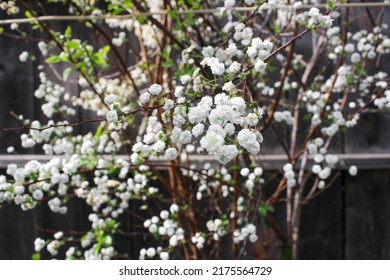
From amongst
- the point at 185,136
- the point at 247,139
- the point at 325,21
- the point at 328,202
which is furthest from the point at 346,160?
the point at 247,139

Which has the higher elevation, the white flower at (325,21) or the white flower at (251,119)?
the white flower at (325,21)

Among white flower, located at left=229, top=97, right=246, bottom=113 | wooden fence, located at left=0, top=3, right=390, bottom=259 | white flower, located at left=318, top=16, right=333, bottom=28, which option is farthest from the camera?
wooden fence, located at left=0, top=3, right=390, bottom=259

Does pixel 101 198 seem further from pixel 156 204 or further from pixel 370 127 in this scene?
pixel 370 127

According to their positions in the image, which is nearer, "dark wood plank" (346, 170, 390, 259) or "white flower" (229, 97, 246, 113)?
"white flower" (229, 97, 246, 113)

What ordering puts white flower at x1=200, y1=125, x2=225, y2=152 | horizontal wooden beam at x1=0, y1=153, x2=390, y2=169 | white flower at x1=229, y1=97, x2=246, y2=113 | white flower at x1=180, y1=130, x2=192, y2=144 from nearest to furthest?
white flower at x1=200, y1=125, x2=225, y2=152, white flower at x1=229, y1=97, x2=246, y2=113, white flower at x1=180, y1=130, x2=192, y2=144, horizontal wooden beam at x1=0, y1=153, x2=390, y2=169

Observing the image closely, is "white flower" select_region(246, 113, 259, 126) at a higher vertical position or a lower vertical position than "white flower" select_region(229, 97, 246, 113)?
lower

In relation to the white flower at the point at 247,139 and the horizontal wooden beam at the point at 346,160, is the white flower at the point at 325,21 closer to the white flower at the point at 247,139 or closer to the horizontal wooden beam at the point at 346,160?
the white flower at the point at 247,139

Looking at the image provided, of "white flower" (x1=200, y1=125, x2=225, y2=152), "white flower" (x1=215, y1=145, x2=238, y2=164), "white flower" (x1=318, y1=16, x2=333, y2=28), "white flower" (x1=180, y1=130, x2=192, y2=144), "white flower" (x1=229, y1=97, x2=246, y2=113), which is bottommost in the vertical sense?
"white flower" (x1=215, y1=145, x2=238, y2=164)

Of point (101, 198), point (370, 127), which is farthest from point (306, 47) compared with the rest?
point (101, 198)

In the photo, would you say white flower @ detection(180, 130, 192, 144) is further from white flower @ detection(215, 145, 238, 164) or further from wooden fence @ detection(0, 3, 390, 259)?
wooden fence @ detection(0, 3, 390, 259)

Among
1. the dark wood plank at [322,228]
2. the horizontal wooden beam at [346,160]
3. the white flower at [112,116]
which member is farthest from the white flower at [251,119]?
the dark wood plank at [322,228]

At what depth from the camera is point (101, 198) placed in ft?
9.11

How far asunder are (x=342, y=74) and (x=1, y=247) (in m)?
2.41

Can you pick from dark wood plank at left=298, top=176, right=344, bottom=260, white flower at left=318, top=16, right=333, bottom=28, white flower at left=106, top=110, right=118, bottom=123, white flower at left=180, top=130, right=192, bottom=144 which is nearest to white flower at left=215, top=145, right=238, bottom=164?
white flower at left=180, top=130, right=192, bottom=144
